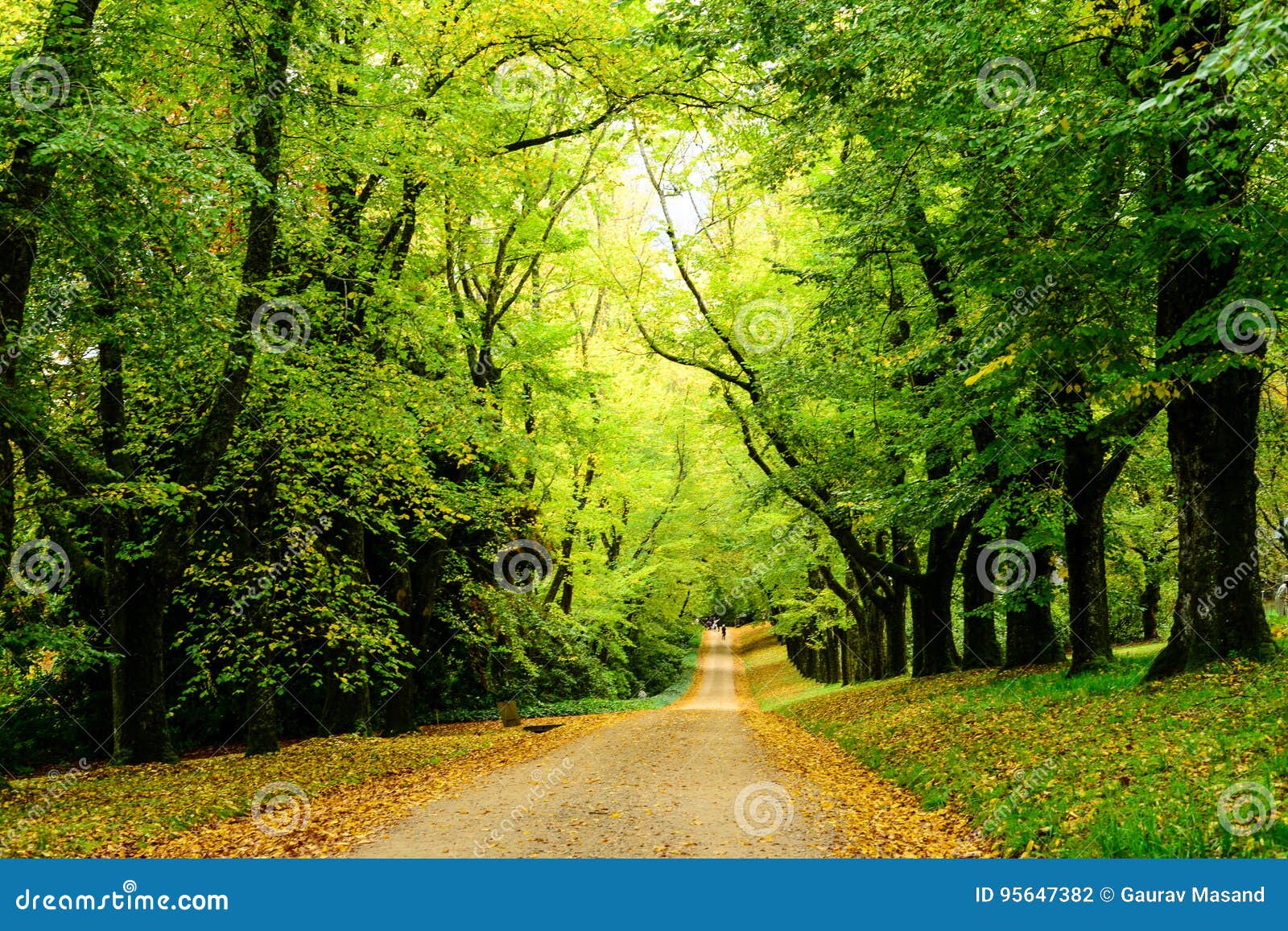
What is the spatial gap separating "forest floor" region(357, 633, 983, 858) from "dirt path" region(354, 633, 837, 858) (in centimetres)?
2

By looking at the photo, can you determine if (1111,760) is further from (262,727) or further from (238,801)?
(262,727)

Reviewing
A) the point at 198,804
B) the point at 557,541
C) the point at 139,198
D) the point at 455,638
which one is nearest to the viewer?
the point at 139,198

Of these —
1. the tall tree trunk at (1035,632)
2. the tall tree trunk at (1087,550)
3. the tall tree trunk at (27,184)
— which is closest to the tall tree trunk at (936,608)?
the tall tree trunk at (1035,632)

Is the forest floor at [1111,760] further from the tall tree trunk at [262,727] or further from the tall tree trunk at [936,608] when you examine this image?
the tall tree trunk at [262,727]

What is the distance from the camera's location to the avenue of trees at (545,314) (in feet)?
26.4

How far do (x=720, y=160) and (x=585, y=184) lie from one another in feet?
19.3

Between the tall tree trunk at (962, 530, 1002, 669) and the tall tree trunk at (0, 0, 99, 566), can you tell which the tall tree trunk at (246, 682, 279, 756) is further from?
the tall tree trunk at (962, 530, 1002, 669)

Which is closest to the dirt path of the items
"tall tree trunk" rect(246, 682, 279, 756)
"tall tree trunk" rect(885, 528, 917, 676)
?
"tall tree trunk" rect(246, 682, 279, 756)

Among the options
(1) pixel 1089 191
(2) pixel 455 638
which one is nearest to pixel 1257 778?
(1) pixel 1089 191

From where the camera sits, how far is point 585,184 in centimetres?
1978

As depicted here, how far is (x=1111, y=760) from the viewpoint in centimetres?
755

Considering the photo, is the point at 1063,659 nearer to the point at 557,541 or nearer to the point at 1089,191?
the point at 1089,191

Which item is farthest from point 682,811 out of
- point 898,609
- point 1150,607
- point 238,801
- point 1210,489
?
point 1150,607

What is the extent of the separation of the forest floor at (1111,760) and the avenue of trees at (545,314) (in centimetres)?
118
